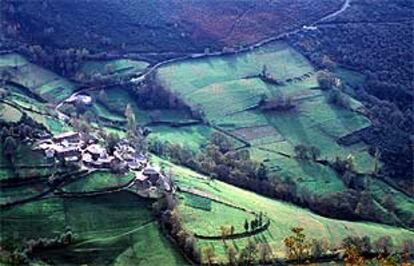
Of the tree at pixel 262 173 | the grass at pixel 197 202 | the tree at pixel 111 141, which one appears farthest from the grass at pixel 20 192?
the tree at pixel 262 173

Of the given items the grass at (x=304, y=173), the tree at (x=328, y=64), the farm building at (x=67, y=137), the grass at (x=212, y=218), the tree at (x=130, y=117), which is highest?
the tree at (x=328, y=64)

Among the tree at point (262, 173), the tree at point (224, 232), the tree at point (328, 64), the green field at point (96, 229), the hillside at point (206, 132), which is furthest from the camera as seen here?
the tree at point (328, 64)

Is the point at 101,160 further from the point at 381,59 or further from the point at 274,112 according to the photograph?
the point at 381,59

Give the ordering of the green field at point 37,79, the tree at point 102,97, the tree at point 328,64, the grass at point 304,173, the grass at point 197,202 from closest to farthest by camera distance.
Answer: the grass at point 197,202 < the grass at point 304,173 < the green field at point 37,79 < the tree at point 102,97 < the tree at point 328,64

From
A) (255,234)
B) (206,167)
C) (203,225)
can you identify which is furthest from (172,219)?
(206,167)

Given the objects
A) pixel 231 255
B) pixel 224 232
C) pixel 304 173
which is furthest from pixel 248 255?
pixel 304 173

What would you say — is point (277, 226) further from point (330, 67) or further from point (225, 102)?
point (330, 67)

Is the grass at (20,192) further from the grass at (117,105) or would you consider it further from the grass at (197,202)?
the grass at (117,105)
